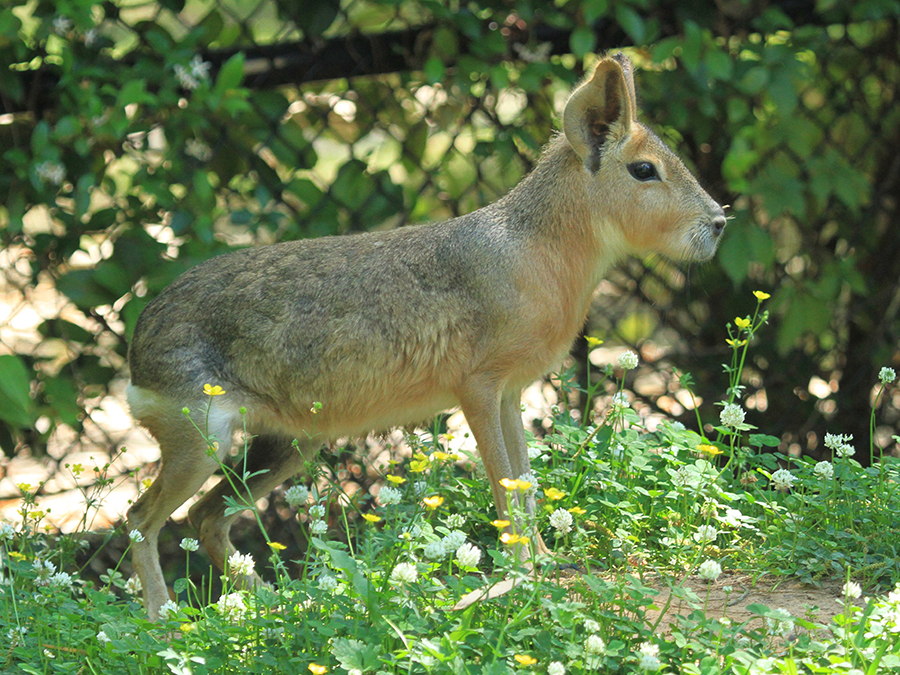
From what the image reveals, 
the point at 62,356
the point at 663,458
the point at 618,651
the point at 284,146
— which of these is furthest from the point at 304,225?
the point at 618,651

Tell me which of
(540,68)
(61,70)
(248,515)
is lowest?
(248,515)

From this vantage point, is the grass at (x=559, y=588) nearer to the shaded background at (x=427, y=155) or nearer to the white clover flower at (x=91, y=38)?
the shaded background at (x=427, y=155)

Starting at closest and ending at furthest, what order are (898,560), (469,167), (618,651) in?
(618,651)
(898,560)
(469,167)

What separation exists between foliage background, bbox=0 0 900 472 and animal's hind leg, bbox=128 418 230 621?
0.76 m

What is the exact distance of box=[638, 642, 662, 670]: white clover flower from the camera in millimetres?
2002

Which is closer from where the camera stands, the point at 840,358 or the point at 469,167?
the point at 469,167

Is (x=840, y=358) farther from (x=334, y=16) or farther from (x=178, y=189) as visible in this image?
(x=178, y=189)

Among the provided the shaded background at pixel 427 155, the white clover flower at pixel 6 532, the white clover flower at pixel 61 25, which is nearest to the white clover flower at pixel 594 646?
the white clover flower at pixel 6 532

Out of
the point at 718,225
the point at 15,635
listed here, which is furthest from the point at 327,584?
the point at 718,225

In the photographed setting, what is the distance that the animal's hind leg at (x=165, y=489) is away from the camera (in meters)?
3.09

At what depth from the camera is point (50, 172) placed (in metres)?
4.05

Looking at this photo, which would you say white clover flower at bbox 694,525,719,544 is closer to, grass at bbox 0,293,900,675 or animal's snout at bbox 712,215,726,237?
grass at bbox 0,293,900,675

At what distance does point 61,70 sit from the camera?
13.6ft

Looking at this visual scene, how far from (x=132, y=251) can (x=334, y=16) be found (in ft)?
4.47
